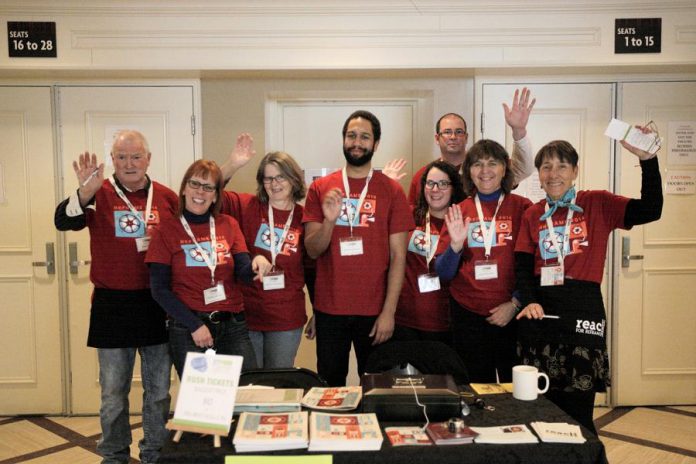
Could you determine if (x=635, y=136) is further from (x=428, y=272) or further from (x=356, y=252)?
(x=356, y=252)

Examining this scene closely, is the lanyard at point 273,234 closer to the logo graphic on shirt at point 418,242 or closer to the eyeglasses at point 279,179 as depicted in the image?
the eyeglasses at point 279,179

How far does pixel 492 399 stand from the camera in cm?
184

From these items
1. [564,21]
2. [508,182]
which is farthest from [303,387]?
[564,21]

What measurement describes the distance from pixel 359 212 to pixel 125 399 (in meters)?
1.40

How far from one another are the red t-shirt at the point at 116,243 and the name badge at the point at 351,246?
31.2 inches

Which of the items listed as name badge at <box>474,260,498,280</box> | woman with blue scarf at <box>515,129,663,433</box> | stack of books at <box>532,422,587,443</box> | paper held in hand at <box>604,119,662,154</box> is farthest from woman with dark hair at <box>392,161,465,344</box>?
stack of books at <box>532,422,587,443</box>

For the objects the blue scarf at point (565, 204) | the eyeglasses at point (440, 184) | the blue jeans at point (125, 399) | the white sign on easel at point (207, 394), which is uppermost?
the eyeglasses at point (440, 184)

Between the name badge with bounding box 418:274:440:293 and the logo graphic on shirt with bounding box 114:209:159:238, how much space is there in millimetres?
1270

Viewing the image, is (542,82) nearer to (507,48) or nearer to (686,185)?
(507,48)

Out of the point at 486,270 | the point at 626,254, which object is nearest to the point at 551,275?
the point at 486,270

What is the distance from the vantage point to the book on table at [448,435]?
1.48 meters

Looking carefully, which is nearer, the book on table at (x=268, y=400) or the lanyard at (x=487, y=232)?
the book on table at (x=268, y=400)

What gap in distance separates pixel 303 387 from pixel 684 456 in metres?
2.42

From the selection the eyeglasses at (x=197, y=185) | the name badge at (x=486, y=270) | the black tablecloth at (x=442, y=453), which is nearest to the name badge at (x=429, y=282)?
the name badge at (x=486, y=270)
